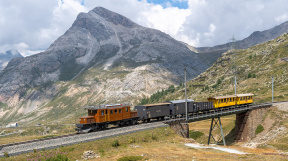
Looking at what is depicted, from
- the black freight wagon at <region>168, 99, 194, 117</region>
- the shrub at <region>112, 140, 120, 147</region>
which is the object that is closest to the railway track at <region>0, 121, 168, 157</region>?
the shrub at <region>112, 140, 120, 147</region>

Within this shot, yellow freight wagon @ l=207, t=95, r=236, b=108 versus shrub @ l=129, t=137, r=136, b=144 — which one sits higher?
yellow freight wagon @ l=207, t=95, r=236, b=108

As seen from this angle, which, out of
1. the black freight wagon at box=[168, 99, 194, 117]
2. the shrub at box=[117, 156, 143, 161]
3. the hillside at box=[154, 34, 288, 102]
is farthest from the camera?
the hillside at box=[154, 34, 288, 102]

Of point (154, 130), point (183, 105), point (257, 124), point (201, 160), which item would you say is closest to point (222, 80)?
point (257, 124)

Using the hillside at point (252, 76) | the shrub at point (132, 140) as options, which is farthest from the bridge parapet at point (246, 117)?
the hillside at point (252, 76)

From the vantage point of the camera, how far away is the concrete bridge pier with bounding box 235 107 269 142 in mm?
56781

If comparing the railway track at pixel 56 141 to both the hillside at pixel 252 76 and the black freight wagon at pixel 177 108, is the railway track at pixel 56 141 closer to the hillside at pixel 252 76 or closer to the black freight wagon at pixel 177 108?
the black freight wagon at pixel 177 108

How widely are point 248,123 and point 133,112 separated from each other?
3440 centimetres

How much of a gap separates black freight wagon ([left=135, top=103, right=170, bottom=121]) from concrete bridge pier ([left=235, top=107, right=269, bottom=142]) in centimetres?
2448

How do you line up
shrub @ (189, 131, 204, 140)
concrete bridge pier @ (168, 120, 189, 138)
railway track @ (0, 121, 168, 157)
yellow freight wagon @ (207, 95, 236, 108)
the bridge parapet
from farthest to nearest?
shrub @ (189, 131, 204, 140), the bridge parapet, yellow freight wagon @ (207, 95, 236, 108), concrete bridge pier @ (168, 120, 189, 138), railway track @ (0, 121, 168, 157)

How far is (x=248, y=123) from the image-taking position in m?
57.7

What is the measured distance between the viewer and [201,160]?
2433 cm

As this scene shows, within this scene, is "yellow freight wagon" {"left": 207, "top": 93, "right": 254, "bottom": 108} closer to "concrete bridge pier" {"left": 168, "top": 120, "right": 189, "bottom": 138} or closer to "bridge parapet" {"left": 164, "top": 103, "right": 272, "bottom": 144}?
"bridge parapet" {"left": 164, "top": 103, "right": 272, "bottom": 144}

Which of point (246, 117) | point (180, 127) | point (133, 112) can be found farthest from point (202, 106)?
point (133, 112)

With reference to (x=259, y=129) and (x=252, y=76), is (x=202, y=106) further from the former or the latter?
(x=252, y=76)
